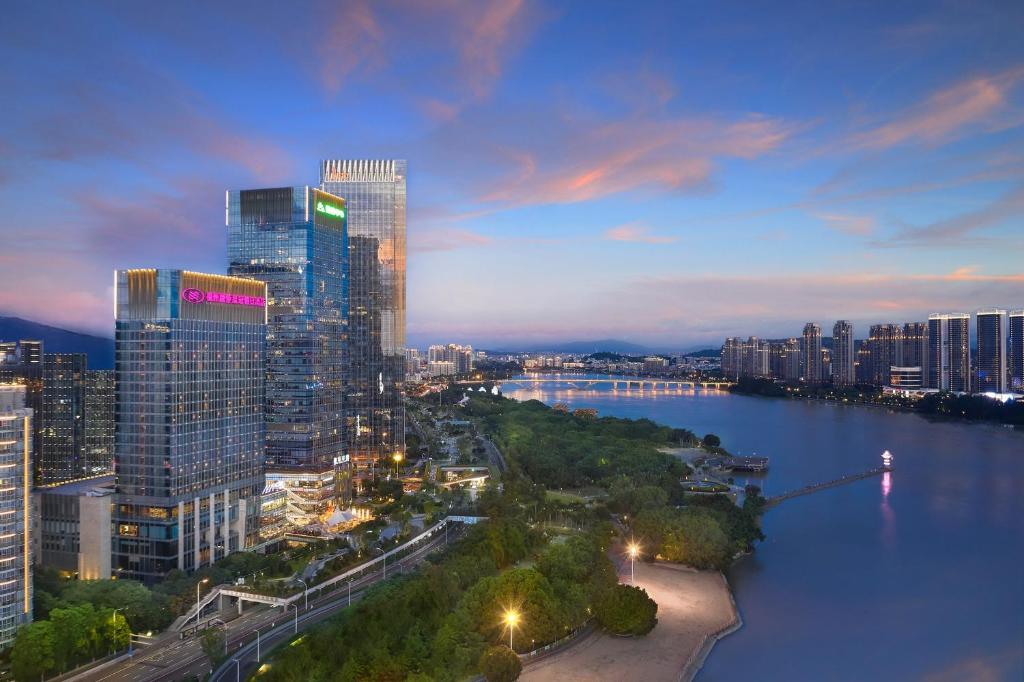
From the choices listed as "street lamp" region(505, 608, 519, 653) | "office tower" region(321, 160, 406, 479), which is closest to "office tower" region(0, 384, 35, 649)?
"street lamp" region(505, 608, 519, 653)

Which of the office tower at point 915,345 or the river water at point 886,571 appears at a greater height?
the office tower at point 915,345

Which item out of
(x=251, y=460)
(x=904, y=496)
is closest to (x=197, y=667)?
(x=251, y=460)

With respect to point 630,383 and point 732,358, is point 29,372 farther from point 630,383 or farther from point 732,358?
point 732,358

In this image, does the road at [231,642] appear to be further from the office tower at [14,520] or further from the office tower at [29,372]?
the office tower at [29,372]

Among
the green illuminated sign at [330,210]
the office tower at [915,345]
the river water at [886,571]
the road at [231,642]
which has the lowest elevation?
the river water at [886,571]

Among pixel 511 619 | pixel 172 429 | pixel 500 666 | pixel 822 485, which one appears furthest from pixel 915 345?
pixel 172 429

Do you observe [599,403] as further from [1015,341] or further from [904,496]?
[904,496]

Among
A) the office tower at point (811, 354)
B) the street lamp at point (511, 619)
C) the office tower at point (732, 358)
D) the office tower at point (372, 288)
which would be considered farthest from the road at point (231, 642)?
the office tower at point (732, 358)

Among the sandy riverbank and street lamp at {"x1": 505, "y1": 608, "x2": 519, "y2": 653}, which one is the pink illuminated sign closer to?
street lamp at {"x1": 505, "y1": 608, "x2": 519, "y2": 653}
